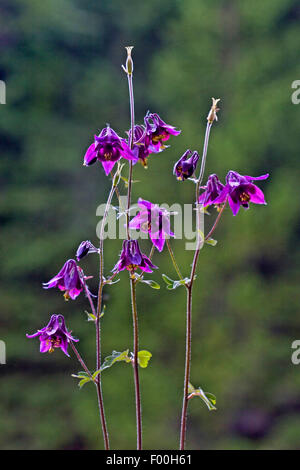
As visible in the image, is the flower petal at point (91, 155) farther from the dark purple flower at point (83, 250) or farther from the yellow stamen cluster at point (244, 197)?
the yellow stamen cluster at point (244, 197)

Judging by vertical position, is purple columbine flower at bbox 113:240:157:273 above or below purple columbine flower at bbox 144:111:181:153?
below

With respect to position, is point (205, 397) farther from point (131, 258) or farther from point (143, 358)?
point (131, 258)

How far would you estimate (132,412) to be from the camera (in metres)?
2.61

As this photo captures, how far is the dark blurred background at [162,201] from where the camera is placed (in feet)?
8.63

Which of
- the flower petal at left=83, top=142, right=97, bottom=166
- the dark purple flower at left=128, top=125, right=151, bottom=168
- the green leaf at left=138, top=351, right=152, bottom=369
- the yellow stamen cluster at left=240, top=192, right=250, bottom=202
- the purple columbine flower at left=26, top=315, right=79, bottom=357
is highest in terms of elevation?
the dark purple flower at left=128, top=125, right=151, bottom=168

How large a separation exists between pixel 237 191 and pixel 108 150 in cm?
19

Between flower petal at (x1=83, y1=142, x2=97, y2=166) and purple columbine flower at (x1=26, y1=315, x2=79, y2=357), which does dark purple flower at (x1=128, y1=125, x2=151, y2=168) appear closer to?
flower petal at (x1=83, y1=142, x2=97, y2=166)

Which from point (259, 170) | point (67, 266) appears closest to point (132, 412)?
point (259, 170)

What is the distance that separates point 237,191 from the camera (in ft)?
2.33

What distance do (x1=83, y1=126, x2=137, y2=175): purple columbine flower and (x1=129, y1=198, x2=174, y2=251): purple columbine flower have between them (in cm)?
8

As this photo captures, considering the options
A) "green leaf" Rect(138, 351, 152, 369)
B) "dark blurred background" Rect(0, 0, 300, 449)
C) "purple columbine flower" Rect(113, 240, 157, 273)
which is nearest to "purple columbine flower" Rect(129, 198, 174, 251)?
"purple columbine flower" Rect(113, 240, 157, 273)

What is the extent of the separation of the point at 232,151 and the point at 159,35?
2.58 ft

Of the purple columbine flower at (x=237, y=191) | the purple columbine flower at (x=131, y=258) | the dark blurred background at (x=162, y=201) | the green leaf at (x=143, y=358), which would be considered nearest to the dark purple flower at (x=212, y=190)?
the purple columbine flower at (x=237, y=191)

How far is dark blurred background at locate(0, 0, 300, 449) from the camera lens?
2.63 m
